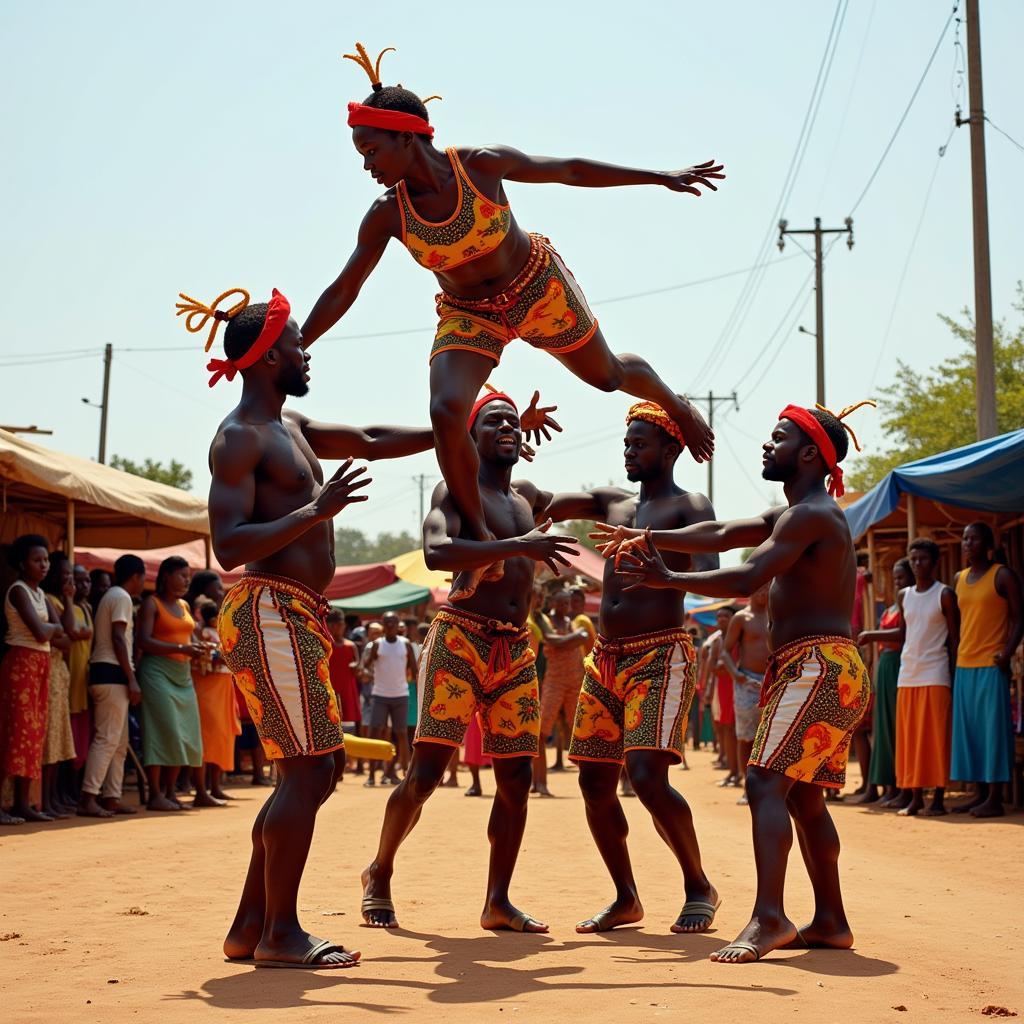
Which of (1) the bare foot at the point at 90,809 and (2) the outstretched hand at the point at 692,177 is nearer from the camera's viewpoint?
(2) the outstretched hand at the point at 692,177

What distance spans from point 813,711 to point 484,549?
153cm

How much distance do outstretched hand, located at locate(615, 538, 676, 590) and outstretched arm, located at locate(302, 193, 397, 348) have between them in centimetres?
167

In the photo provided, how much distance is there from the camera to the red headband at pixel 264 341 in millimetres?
5758

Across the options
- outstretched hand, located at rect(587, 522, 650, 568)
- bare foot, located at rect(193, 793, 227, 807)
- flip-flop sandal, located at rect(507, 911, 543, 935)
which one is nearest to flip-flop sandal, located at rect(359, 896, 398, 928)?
flip-flop sandal, located at rect(507, 911, 543, 935)

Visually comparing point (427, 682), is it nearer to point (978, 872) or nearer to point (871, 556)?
point (978, 872)

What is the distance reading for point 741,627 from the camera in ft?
48.5

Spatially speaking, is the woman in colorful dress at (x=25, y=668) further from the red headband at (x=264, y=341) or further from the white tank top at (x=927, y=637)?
the white tank top at (x=927, y=637)

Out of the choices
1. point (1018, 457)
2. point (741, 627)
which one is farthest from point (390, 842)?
point (741, 627)

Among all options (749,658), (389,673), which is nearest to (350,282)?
(749,658)

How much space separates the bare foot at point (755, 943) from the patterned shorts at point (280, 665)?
5.77ft

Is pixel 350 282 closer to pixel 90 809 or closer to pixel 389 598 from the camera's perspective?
pixel 90 809

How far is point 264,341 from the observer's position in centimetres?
576

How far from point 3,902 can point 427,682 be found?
2.67 meters

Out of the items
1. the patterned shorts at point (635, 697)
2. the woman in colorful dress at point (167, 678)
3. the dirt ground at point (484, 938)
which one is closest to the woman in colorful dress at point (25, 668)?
the dirt ground at point (484, 938)
